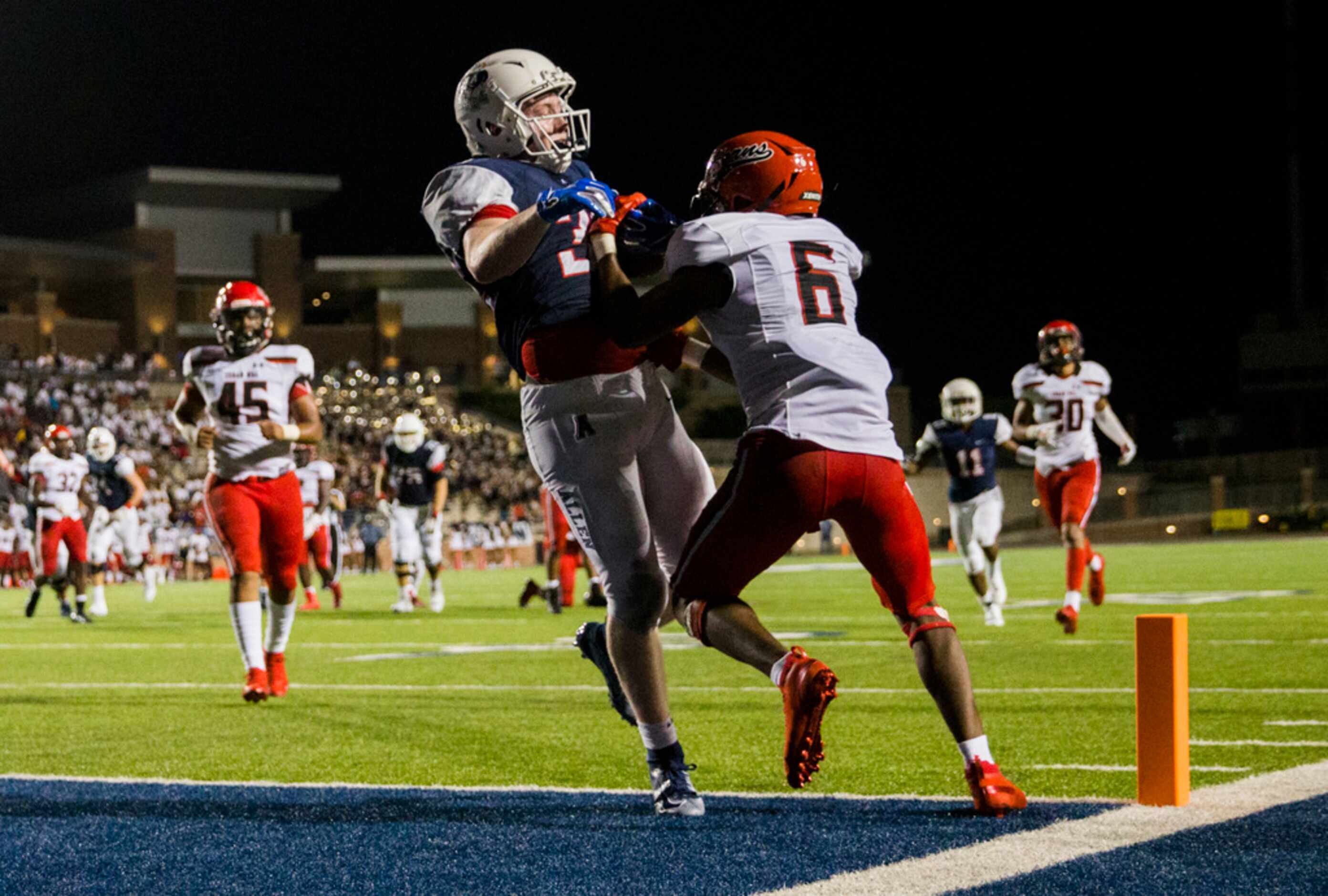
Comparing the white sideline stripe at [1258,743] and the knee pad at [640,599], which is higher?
the knee pad at [640,599]

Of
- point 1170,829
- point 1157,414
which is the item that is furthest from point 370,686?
point 1157,414

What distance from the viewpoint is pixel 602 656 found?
497cm

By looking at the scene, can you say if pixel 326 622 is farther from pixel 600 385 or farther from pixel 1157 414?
pixel 1157 414

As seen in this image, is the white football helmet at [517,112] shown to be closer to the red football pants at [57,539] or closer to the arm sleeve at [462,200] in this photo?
the arm sleeve at [462,200]

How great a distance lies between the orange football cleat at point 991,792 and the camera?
4.17 metres

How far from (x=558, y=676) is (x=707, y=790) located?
4090 mm

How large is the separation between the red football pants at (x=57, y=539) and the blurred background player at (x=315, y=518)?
235 cm

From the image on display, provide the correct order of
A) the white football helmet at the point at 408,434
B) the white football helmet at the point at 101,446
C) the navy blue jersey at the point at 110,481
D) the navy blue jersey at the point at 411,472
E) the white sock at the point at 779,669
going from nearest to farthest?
the white sock at the point at 779,669 → the white football helmet at the point at 408,434 → the navy blue jersey at the point at 411,472 → the white football helmet at the point at 101,446 → the navy blue jersey at the point at 110,481

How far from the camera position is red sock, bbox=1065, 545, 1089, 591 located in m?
12.0

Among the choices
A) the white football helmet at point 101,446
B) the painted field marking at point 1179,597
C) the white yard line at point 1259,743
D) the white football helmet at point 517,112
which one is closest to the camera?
the white football helmet at point 517,112

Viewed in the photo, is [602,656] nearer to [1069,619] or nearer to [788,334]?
[788,334]

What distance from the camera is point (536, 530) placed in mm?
41594

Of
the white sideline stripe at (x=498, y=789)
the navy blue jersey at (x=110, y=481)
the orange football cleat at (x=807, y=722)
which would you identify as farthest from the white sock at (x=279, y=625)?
the navy blue jersey at (x=110, y=481)

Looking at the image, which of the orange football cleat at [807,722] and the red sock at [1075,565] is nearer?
the orange football cleat at [807,722]
